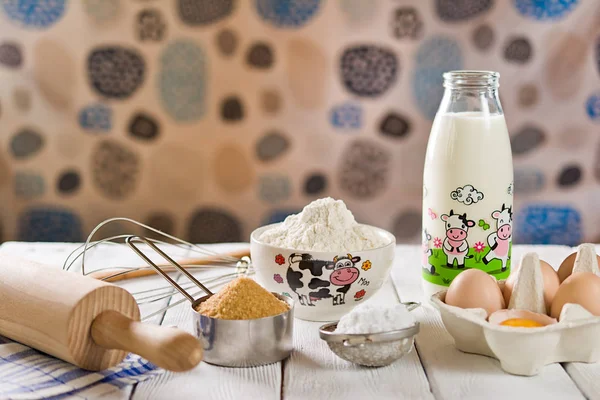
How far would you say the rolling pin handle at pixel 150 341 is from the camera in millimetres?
690

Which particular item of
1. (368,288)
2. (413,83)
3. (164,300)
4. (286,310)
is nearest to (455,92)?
(368,288)

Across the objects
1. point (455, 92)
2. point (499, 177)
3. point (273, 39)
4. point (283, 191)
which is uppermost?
point (273, 39)

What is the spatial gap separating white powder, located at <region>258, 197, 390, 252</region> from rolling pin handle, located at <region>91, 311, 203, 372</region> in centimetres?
27

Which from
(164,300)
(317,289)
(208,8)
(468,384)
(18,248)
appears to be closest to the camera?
(468,384)

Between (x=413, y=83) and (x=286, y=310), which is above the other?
(x=413, y=83)

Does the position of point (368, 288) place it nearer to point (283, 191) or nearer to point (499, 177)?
point (499, 177)

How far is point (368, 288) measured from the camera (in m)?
0.96

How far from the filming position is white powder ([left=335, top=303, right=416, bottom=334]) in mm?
775

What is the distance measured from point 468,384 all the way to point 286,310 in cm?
22

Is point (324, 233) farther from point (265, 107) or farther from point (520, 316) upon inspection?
point (265, 107)

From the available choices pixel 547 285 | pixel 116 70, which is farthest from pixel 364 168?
pixel 547 285

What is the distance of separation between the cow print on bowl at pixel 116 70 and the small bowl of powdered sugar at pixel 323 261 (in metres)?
1.44

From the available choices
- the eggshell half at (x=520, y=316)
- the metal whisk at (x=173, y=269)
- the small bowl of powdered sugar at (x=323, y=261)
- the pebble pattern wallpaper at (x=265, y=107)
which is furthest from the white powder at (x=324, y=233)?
the pebble pattern wallpaper at (x=265, y=107)

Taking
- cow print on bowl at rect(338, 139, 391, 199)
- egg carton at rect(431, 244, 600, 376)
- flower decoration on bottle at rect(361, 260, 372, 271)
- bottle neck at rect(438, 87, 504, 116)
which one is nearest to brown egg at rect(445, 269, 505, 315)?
egg carton at rect(431, 244, 600, 376)
